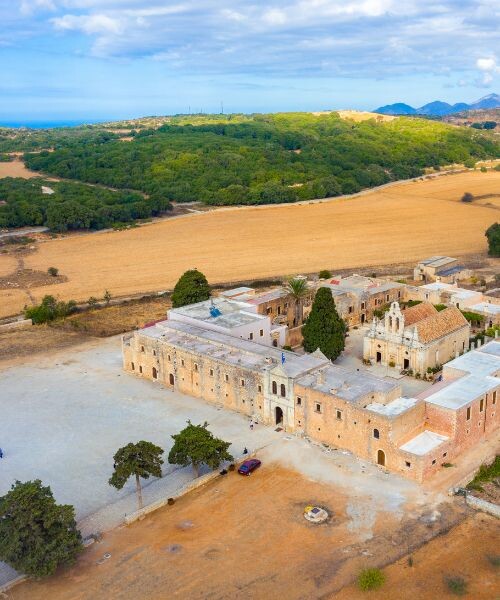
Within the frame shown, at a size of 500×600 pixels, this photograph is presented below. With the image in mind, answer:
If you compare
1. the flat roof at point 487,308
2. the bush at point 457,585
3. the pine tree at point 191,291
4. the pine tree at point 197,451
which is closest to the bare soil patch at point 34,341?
the pine tree at point 191,291

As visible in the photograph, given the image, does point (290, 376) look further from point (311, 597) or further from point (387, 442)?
point (311, 597)

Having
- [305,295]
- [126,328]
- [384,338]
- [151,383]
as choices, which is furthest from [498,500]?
[126,328]

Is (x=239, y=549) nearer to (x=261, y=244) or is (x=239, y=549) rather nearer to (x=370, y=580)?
(x=370, y=580)

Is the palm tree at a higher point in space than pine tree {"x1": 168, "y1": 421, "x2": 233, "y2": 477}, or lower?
higher

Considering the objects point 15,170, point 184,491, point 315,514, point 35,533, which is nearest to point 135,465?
point 184,491

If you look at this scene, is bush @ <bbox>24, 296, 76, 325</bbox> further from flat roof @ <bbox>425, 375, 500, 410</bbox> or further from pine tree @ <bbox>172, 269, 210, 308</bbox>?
flat roof @ <bbox>425, 375, 500, 410</bbox>

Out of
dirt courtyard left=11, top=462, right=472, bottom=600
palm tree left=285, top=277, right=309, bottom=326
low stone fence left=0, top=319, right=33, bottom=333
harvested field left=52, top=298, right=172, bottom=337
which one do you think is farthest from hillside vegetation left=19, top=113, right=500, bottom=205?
dirt courtyard left=11, top=462, right=472, bottom=600
